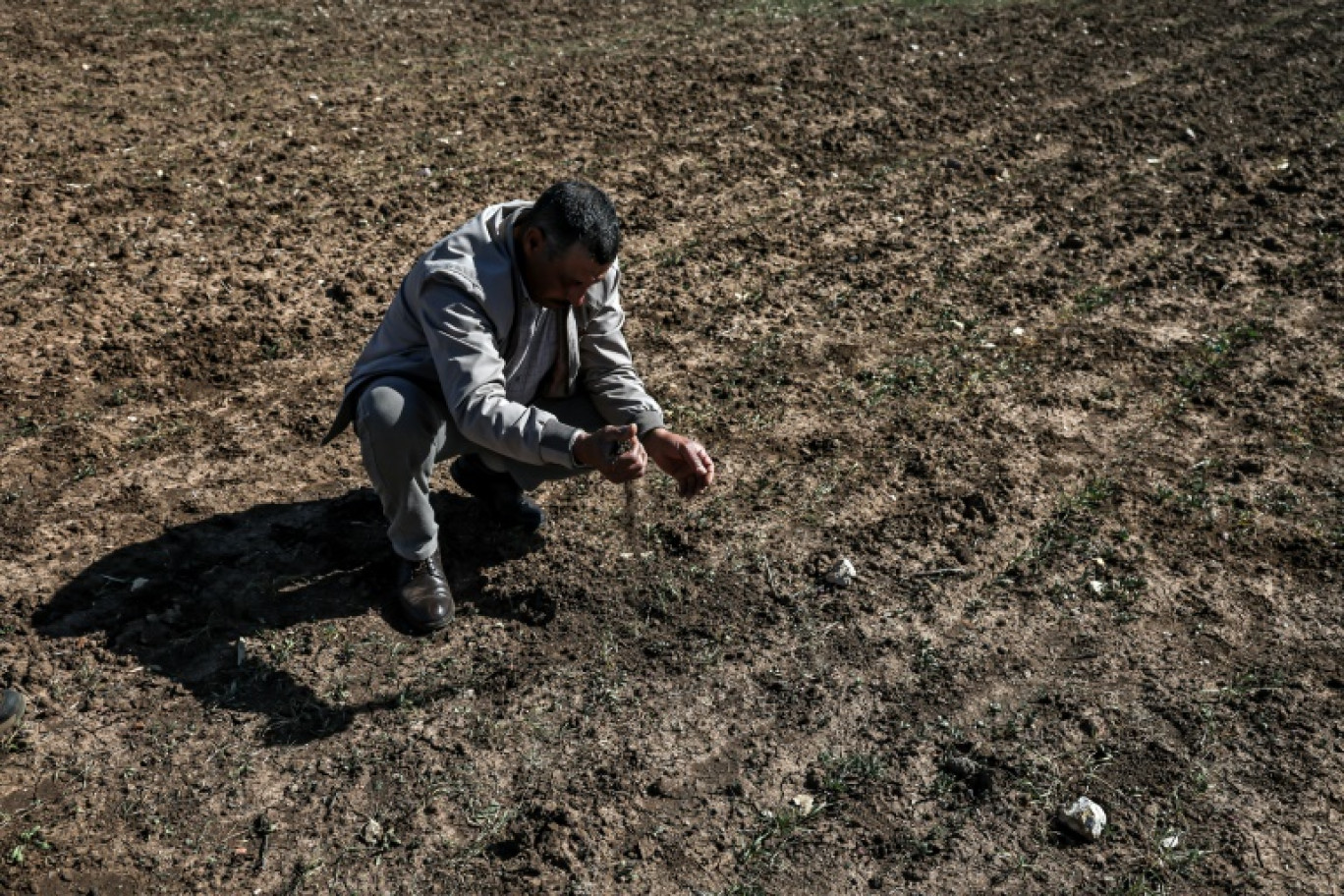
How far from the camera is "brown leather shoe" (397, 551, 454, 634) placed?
13.5 feet

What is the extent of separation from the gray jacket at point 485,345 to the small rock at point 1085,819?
1.71 meters

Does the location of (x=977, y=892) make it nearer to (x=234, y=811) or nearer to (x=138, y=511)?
(x=234, y=811)

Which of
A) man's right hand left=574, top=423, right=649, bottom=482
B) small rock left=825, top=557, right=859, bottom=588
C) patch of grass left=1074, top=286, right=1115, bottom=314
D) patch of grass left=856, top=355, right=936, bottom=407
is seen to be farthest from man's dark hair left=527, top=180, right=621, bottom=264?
patch of grass left=1074, top=286, right=1115, bottom=314

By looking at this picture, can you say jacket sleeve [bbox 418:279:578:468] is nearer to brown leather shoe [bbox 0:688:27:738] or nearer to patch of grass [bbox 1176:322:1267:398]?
brown leather shoe [bbox 0:688:27:738]

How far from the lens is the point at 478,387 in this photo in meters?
3.82

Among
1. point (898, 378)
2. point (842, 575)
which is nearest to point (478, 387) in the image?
point (842, 575)

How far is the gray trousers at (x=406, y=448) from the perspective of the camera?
3971mm

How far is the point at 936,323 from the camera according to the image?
6.14 metres

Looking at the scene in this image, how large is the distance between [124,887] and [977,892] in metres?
Answer: 2.18

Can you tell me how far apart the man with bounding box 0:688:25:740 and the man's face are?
1.91m

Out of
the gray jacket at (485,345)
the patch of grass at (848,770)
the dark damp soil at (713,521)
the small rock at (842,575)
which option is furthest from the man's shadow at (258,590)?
the patch of grass at (848,770)

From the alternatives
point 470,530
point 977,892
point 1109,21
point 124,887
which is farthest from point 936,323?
point 1109,21

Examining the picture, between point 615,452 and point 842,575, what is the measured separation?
1126mm

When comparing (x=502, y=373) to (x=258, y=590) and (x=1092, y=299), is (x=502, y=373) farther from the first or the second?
(x=1092, y=299)
